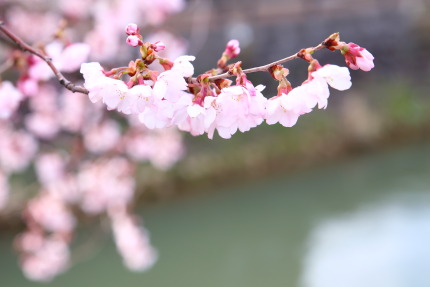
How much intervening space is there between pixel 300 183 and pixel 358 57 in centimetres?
463

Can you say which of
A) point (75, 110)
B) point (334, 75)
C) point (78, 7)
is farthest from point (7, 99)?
point (75, 110)

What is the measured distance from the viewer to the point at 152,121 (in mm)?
762

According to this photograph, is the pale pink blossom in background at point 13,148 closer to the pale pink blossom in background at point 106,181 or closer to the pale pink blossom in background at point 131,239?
the pale pink blossom in background at point 106,181

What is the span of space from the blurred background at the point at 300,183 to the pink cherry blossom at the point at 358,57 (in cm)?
307

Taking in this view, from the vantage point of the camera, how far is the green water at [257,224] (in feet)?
12.8

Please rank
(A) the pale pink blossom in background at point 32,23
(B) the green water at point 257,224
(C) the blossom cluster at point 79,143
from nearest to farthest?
(C) the blossom cluster at point 79,143, (A) the pale pink blossom in background at point 32,23, (B) the green water at point 257,224

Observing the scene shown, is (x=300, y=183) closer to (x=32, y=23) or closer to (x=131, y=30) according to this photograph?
(x=32, y=23)

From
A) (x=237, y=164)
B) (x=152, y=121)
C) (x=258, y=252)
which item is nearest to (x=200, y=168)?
(x=237, y=164)

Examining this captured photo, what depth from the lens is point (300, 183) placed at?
17.4 ft

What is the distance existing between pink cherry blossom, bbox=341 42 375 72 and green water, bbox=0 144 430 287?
3.14m

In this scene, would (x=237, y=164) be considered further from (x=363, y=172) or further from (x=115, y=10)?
(x=115, y=10)

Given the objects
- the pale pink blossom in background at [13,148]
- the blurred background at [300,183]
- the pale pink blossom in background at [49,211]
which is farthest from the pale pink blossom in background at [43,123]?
the blurred background at [300,183]

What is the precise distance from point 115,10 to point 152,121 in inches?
71.6

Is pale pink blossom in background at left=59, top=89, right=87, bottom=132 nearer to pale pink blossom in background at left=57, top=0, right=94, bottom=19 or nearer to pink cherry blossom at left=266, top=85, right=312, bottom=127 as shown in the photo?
pale pink blossom in background at left=57, top=0, right=94, bottom=19
